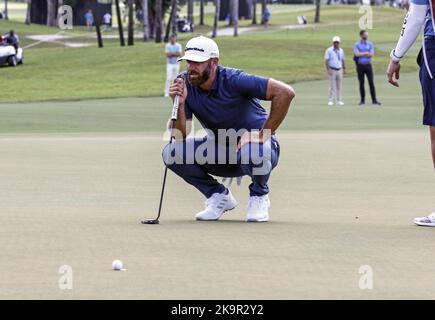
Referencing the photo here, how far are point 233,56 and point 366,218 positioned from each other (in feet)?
185

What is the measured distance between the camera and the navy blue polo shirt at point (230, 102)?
35.7ft

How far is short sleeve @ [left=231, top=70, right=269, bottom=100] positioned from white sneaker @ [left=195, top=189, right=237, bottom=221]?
957 mm

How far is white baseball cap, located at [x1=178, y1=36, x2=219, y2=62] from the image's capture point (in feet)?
35.0

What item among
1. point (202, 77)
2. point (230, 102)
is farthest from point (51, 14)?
point (202, 77)

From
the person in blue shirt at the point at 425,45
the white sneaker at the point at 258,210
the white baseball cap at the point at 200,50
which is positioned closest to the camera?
the person in blue shirt at the point at 425,45

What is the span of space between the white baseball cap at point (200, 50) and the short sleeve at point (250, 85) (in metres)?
0.32

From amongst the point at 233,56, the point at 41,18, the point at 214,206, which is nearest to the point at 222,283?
the point at 214,206

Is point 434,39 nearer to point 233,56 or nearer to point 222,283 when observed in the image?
point 222,283

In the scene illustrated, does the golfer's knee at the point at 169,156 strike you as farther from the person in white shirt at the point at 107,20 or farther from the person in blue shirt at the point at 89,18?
the person in white shirt at the point at 107,20

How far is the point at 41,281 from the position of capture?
764 cm

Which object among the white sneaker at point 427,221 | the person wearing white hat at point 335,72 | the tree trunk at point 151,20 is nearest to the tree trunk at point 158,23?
the tree trunk at point 151,20

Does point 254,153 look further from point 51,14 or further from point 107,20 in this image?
point 51,14

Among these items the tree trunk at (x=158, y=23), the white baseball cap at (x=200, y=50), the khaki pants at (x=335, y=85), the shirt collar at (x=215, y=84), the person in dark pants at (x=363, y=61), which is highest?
the white baseball cap at (x=200, y=50)

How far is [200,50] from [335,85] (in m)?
30.3
